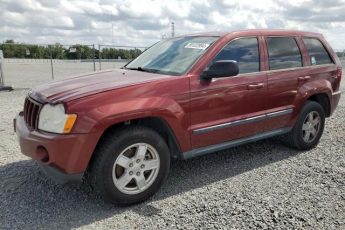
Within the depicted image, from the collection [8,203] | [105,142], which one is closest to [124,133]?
[105,142]

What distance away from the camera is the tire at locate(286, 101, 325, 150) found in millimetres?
5281

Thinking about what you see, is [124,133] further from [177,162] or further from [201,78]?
[177,162]

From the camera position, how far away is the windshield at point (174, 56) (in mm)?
4215

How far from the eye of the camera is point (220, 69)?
394cm

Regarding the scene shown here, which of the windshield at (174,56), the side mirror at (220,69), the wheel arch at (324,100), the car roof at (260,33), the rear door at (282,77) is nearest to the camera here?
the side mirror at (220,69)

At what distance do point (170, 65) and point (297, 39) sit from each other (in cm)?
219

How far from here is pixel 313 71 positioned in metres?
5.33

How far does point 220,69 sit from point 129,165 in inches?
56.5

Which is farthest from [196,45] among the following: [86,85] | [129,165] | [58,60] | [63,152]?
[58,60]

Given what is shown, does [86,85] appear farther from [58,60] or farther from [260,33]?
[58,60]

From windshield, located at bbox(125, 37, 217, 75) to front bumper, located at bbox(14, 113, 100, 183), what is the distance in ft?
4.52

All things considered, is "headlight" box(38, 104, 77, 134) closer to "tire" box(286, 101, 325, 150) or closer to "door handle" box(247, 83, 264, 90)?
"door handle" box(247, 83, 264, 90)

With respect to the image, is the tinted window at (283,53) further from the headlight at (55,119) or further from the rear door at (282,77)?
the headlight at (55,119)

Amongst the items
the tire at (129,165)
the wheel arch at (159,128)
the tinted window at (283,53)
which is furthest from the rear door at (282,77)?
the tire at (129,165)
